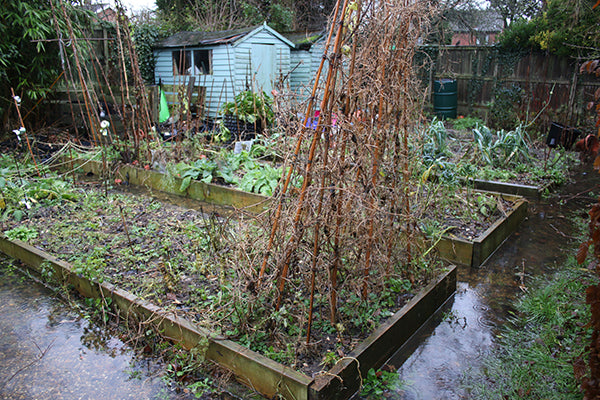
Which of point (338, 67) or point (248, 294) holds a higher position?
point (338, 67)

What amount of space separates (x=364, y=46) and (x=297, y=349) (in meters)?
2.04

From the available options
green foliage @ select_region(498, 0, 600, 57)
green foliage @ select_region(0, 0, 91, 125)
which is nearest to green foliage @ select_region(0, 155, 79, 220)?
green foliage @ select_region(0, 0, 91, 125)

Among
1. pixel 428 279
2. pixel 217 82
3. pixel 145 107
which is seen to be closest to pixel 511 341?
pixel 428 279

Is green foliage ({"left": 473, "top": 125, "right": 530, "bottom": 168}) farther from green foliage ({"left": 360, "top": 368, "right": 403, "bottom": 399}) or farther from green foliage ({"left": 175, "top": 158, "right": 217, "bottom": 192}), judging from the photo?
green foliage ({"left": 360, "top": 368, "right": 403, "bottom": 399})

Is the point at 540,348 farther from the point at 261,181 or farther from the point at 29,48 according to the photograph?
the point at 29,48

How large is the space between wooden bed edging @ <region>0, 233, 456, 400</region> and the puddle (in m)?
0.25

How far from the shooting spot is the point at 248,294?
286 cm

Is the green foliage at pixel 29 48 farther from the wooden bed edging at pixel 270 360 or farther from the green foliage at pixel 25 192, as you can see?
the wooden bed edging at pixel 270 360

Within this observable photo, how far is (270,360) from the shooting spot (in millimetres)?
2607

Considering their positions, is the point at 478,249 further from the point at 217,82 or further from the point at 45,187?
the point at 217,82

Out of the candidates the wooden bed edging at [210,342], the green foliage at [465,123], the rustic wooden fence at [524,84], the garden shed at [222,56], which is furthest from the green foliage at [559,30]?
the wooden bed edging at [210,342]

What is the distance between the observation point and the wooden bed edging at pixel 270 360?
2.48 metres

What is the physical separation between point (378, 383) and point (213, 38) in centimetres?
1305

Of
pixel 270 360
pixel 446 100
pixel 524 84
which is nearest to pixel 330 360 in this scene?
pixel 270 360
